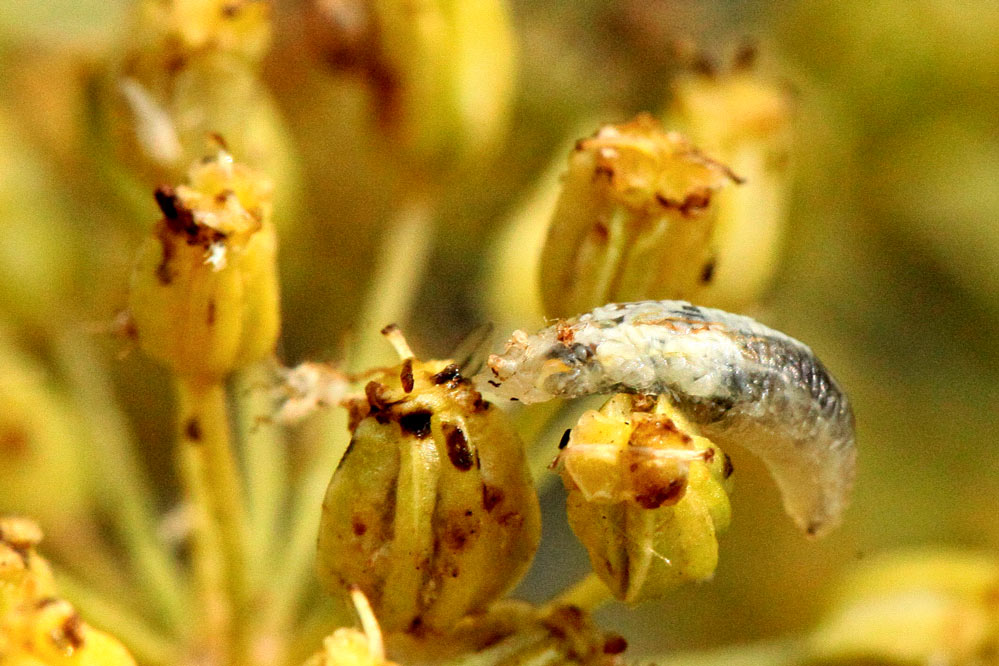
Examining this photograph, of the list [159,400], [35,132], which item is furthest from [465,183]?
[35,132]

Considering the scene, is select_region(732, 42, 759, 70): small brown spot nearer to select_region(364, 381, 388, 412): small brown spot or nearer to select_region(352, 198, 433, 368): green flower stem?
select_region(352, 198, 433, 368): green flower stem

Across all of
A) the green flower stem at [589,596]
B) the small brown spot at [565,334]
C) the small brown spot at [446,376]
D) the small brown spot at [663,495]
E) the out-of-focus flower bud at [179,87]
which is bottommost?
the small brown spot at [663,495]

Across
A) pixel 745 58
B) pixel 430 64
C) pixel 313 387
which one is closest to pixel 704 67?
pixel 745 58

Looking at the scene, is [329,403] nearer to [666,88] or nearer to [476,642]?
[476,642]

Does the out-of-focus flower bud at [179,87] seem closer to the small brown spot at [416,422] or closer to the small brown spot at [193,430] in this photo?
the small brown spot at [193,430]

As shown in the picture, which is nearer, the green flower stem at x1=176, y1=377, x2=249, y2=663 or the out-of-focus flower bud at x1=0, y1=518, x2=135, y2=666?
the out-of-focus flower bud at x1=0, y1=518, x2=135, y2=666

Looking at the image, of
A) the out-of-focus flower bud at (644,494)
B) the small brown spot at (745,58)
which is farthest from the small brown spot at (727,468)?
the small brown spot at (745,58)

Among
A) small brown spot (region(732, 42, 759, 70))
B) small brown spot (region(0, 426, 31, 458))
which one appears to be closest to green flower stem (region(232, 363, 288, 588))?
small brown spot (region(0, 426, 31, 458))
